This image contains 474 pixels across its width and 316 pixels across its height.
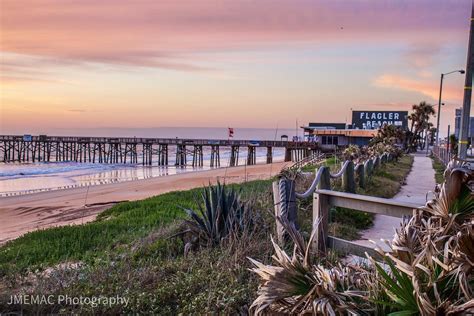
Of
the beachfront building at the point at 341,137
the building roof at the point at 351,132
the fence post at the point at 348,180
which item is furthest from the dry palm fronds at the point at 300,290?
the beachfront building at the point at 341,137

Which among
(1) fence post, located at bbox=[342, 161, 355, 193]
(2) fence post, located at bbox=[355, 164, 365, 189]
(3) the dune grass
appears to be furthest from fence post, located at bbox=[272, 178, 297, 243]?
(2) fence post, located at bbox=[355, 164, 365, 189]

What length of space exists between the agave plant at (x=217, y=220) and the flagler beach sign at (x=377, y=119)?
69.3 metres

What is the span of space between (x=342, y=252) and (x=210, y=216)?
197 cm

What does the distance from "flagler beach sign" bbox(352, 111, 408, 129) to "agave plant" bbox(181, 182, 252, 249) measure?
227ft

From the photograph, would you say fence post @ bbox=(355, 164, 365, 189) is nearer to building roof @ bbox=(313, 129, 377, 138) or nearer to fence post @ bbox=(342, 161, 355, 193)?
fence post @ bbox=(342, 161, 355, 193)

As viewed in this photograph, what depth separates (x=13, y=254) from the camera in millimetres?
7867

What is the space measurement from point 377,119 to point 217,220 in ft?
241

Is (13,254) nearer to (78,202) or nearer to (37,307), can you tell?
(37,307)

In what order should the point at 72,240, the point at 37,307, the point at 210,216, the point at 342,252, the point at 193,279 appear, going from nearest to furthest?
the point at 37,307
the point at 193,279
the point at 342,252
the point at 210,216
the point at 72,240

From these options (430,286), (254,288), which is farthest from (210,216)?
(430,286)

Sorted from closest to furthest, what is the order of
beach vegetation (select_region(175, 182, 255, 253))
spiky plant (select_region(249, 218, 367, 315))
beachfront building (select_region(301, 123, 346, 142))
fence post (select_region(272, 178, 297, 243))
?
spiky plant (select_region(249, 218, 367, 315)) < fence post (select_region(272, 178, 297, 243)) < beach vegetation (select_region(175, 182, 255, 253)) < beachfront building (select_region(301, 123, 346, 142))

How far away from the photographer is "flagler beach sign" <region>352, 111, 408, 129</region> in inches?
2913

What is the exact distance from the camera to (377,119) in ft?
248

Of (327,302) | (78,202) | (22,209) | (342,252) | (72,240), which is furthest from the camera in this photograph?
(78,202)
